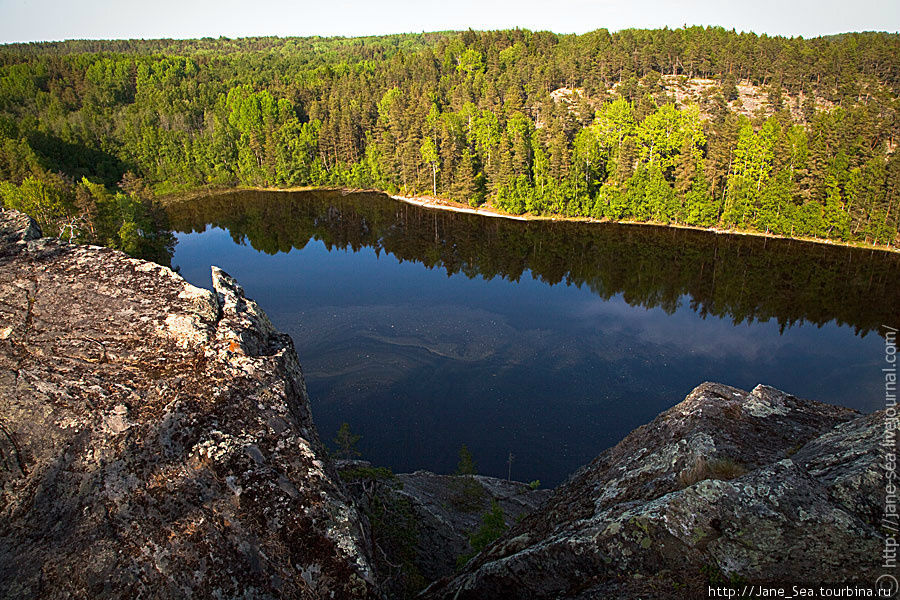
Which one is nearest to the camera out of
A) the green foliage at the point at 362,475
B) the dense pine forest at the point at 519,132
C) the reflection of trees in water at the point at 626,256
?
the green foliage at the point at 362,475

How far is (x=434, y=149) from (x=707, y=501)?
81.1 metres

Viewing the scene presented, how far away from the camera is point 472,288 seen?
49.9m

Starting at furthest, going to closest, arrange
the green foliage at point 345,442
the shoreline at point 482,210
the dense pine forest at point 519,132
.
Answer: the dense pine forest at point 519,132, the shoreline at point 482,210, the green foliage at point 345,442

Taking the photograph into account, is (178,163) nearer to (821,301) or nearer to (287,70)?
(287,70)

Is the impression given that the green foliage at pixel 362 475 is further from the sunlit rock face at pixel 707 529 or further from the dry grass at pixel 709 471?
the dry grass at pixel 709 471

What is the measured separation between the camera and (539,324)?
4153cm

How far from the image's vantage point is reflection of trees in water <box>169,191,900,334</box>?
44625mm

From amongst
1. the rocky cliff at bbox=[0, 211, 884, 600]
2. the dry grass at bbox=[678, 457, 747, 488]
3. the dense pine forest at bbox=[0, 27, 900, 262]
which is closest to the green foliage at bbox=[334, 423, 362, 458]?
the rocky cliff at bbox=[0, 211, 884, 600]

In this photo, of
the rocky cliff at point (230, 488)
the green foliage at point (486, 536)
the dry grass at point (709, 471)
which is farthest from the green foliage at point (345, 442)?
the dry grass at point (709, 471)

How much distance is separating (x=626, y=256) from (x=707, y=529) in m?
53.0

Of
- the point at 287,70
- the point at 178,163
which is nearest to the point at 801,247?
the point at 178,163

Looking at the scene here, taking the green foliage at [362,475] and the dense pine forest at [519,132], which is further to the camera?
the dense pine forest at [519,132]

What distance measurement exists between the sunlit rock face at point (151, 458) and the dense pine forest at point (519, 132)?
35.5m

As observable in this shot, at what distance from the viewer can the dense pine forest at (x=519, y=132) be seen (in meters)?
57.5
